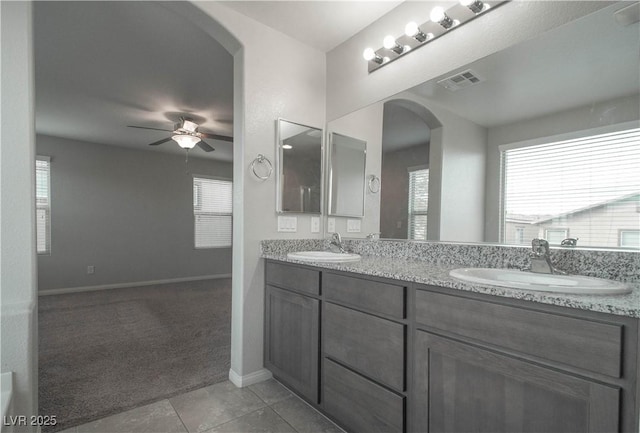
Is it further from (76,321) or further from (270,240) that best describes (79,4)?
(76,321)

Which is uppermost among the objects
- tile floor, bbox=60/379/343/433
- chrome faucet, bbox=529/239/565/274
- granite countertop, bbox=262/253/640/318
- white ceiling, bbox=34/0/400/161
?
white ceiling, bbox=34/0/400/161

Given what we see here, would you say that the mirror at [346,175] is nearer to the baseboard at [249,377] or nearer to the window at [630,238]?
the baseboard at [249,377]

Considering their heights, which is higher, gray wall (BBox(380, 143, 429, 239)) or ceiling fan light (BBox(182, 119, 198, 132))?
ceiling fan light (BBox(182, 119, 198, 132))

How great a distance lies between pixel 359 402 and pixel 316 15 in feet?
7.37

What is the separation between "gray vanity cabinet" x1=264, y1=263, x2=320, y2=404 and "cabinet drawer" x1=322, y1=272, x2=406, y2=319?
113 millimetres

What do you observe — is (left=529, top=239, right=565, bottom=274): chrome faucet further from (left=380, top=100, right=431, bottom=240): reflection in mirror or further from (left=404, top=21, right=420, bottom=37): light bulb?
(left=404, top=21, right=420, bottom=37): light bulb

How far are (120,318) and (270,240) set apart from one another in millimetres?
2524

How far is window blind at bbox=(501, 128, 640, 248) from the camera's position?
3.94 feet

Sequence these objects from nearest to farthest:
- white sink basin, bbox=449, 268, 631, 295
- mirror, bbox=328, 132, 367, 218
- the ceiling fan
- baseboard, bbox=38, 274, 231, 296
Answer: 1. white sink basin, bbox=449, 268, 631, 295
2. mirror, bbox=328, 132, 367, 218
3. the ceiling fan
4. baseboard, bbox=38, 274, 231, 296

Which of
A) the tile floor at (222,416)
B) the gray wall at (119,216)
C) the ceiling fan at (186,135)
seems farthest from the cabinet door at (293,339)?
the gray wall at (119,216)

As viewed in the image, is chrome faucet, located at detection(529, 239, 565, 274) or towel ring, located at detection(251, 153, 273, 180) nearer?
chrome faucet, located at detection(529, 239, 565, 274)

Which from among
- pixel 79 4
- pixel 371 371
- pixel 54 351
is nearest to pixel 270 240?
pixel 371 371

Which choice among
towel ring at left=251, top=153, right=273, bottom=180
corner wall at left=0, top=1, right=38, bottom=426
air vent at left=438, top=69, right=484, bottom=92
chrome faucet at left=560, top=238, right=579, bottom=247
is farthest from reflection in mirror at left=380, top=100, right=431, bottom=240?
corner wall at left=0, top=1, right=38, bottom=426

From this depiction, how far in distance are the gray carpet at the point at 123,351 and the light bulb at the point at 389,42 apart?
7.98 feet
